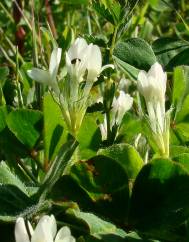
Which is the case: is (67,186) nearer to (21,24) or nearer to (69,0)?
(69,0)

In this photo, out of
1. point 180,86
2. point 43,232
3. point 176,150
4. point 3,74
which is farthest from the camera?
point 3,74

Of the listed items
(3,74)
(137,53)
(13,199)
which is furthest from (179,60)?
(13,199)

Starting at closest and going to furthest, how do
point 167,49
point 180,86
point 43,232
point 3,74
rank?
point 43,232
point 180,86
point 3,74
point 167,49

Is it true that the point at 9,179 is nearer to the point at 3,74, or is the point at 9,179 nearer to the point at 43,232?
the point at 43,232

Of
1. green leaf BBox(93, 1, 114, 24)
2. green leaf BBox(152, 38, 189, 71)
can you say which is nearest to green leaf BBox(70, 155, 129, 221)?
green leaf BBox(93, 1, 114, 24)

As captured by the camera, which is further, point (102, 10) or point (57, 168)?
point (102, 10)

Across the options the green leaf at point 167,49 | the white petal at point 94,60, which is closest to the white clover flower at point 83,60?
the white petal at point 94,60
